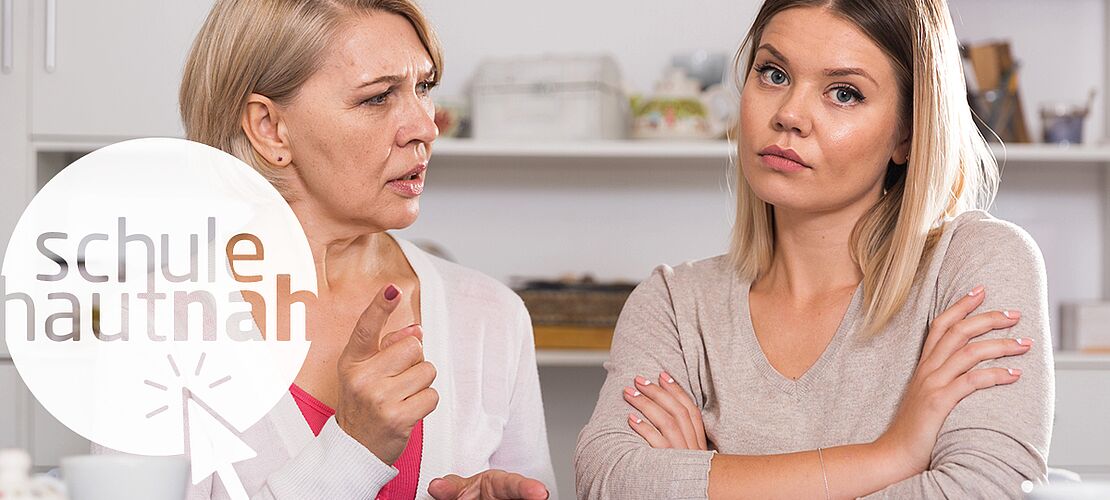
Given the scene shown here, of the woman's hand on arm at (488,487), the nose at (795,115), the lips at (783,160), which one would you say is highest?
the nose at (795,115)

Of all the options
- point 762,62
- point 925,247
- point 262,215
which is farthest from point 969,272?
point 262,215

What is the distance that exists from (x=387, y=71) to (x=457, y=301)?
309 millimetres

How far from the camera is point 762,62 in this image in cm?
126

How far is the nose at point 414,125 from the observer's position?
3.85ft

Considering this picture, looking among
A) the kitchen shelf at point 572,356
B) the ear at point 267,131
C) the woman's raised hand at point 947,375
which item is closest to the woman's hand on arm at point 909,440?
the woman's raised hand at point 947,375

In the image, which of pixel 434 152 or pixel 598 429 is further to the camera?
pixel 434 152

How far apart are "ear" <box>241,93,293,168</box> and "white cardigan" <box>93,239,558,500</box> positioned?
8.5 inches

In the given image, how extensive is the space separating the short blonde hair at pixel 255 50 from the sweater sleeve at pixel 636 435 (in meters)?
0.48

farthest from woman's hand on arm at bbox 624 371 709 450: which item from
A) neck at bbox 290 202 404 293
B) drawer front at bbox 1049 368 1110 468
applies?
drawer front at bbox 1049 368 1110 468

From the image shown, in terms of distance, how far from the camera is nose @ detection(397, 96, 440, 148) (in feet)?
3.85

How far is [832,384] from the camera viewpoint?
121 cm

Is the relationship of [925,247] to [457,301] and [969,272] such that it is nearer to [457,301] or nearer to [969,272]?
[969,272]

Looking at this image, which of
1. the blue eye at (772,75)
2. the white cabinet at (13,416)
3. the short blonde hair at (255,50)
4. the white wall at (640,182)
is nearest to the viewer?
the white cabinet at (13,416)

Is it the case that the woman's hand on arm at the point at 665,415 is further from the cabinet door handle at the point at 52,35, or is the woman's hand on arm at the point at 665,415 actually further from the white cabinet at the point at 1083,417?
the cabinet door handle at the point at 52,35
